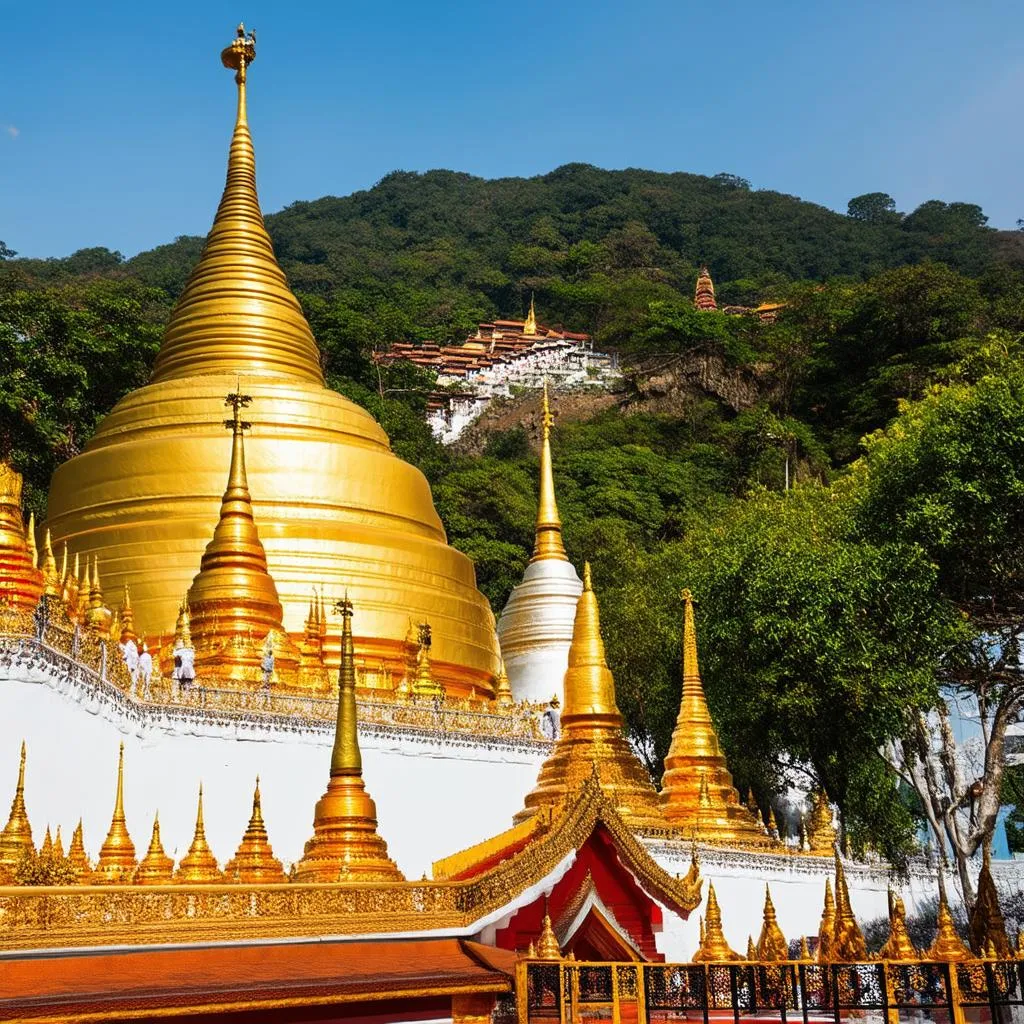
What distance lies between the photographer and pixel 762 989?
36.2 feet

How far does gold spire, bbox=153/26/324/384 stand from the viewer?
98.7 ft

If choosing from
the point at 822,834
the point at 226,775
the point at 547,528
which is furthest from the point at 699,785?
the point at 547,528

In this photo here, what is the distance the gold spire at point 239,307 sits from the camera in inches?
1185

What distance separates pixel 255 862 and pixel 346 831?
1.08m

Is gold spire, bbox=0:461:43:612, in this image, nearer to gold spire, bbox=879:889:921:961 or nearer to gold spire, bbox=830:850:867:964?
gold spire, bbox=830:850:867:964

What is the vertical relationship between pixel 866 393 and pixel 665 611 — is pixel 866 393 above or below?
above

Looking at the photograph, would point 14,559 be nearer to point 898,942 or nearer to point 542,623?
point 898,942

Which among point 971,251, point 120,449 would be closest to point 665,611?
point 120,449

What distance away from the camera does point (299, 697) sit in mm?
20625

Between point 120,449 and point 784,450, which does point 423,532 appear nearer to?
point 120,449

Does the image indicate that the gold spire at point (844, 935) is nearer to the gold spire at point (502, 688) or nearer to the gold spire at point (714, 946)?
the gold spire at point (714, 946)

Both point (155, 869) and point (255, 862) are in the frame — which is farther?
point (255, 862)

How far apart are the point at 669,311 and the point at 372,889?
2479 inches

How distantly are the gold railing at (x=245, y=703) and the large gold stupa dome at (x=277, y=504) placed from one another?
7.51ft
